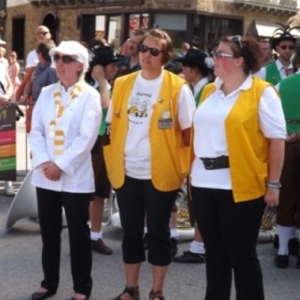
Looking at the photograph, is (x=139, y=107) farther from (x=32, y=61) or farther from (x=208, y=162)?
(x=32, y=61)

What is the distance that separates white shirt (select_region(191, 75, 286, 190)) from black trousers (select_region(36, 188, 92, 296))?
1.02 m

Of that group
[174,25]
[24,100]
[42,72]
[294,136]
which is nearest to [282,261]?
[294,136]

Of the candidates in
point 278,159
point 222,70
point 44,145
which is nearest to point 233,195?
point 278,159

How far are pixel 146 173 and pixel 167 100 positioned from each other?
0.51 m

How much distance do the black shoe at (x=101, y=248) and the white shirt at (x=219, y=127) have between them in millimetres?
2411

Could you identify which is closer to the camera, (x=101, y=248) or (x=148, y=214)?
(x=148, y=214)

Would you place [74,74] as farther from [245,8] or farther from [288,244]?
[245,8]

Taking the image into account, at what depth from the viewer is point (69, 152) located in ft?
17.2

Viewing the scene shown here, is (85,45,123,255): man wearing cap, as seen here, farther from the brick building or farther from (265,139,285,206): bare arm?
the brick building

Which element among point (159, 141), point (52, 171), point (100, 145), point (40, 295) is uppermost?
point (159, 141)

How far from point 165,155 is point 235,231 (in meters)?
0.87

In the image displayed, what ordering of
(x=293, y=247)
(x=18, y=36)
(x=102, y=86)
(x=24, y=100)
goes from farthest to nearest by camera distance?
1. (x=18, y=36)
2. (x=24, y=100)
3. (x=293, y=247)
4. (x=102, y=86)

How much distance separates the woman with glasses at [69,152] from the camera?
5.28 metres

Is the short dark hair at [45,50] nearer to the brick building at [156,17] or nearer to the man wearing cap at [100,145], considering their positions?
the man wearing cap at [100,145]
